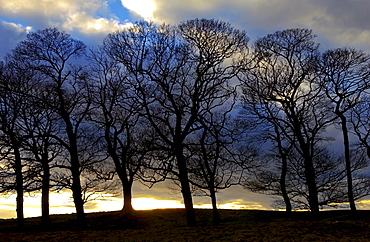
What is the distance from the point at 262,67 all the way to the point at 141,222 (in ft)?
50.0

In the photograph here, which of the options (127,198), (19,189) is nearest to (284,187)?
(127,198)

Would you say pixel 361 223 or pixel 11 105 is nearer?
pixel 361 223

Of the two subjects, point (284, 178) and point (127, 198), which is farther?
point (284, 178)

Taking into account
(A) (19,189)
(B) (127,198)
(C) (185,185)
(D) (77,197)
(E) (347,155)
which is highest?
(E) (347,155)

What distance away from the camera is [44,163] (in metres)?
21.0

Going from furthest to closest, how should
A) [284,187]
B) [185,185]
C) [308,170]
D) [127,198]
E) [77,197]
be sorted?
[284,187], [127,198], [308,170], [77,197], [185,185]

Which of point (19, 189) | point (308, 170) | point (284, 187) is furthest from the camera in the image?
point (284, 187)

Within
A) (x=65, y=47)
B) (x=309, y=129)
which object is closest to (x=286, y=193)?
(x=309, y=129)

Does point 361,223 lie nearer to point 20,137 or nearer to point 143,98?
point 143,98

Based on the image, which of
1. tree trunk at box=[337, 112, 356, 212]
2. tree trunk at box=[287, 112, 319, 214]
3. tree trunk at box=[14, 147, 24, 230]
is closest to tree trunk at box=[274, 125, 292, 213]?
tree trunk at box=[287, 112, 319, 214]

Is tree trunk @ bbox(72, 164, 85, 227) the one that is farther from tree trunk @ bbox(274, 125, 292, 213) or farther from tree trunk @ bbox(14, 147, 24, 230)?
tree trunk @ bbox(274, 125, 292, 213)

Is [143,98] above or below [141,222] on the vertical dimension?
above

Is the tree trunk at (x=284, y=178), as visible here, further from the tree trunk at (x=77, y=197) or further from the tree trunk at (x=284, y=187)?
the tree trunk at (x=77, y=197)

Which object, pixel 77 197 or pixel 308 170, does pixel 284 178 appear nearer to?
pixel 308 170
